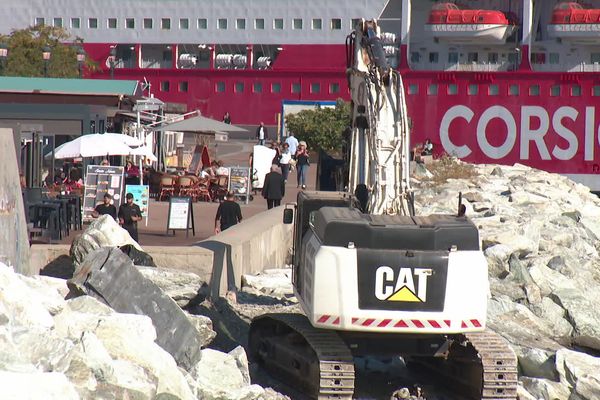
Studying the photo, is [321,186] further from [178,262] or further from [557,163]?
[557,163]

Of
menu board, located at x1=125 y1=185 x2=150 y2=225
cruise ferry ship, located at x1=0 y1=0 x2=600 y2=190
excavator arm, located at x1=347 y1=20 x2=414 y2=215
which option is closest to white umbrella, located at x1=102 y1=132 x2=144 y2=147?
menu board, located at x1=125 y1=185 x2=150 y2=225

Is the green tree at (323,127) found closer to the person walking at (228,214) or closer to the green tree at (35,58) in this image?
the green tree at (35,58)

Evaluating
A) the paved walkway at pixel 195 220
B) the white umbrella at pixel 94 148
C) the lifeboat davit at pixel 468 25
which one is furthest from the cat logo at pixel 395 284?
the lifeboat davit at pixel 468 25

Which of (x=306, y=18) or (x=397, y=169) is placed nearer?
(x=397, y=169)

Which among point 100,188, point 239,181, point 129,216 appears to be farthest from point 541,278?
point 239,181

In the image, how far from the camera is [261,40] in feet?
193

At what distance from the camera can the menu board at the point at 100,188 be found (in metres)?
22.0

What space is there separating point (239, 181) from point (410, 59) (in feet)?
102

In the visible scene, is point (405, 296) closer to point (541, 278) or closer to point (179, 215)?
point (541, 278)

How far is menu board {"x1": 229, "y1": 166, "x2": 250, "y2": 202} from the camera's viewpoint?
28098mm

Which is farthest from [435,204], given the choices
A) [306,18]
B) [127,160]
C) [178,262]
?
[306,18]

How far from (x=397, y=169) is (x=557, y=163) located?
40.3 meters

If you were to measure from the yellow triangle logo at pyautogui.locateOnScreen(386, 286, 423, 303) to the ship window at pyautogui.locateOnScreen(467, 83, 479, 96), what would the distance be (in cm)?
4326

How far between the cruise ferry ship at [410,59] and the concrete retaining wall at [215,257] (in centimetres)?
3612
